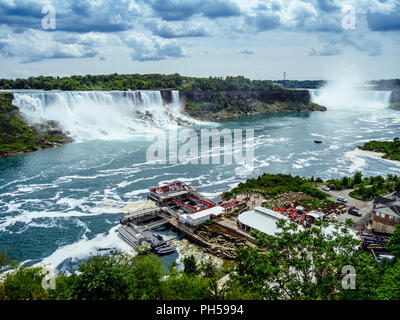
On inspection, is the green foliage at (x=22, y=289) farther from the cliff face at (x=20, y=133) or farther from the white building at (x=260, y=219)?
the cliff face at (x=20, y=133)

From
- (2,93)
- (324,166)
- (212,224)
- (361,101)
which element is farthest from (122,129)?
(361,101)

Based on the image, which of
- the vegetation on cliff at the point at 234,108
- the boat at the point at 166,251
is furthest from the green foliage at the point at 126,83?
the boat at the point at 166,251

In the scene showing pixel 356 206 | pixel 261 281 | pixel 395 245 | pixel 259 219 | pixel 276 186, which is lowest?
pixel 356 206

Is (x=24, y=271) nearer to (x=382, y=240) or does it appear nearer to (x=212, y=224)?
(x=212, y=224)

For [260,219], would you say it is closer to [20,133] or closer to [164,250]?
[164,250]

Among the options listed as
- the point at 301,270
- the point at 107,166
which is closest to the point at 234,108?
the point at 107,166

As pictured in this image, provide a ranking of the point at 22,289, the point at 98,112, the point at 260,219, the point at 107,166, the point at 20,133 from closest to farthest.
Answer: the point at 22,289 → the point at 260,219 → the point at 107,166 → the point at 20,133 → the point at 98,112

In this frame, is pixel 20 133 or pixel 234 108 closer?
pixel 20 133
